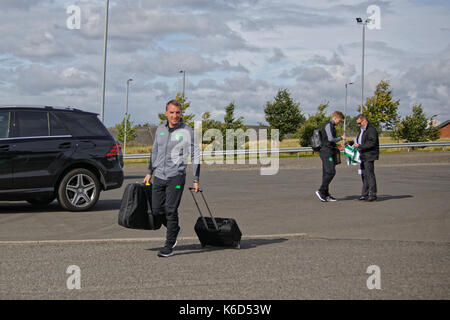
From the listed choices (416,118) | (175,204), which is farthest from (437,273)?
(416,118)

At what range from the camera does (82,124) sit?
11.7 meters

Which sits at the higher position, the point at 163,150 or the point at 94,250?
the point at 163,150

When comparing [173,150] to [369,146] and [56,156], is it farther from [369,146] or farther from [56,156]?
[369,146]

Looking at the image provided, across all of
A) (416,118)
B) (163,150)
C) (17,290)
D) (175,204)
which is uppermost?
(416,118)

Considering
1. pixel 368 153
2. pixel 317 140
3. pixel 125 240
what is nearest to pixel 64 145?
pixel 125 240

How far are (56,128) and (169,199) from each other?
16.9 ft

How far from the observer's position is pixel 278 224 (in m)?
9.81

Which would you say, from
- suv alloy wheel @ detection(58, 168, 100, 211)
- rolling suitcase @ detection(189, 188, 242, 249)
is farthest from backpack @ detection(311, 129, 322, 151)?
rolling suitcase @ detection(189, 188, 242, 249)

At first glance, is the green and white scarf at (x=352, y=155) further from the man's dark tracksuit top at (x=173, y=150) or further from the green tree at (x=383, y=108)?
the green tree at (x=383, y=108)

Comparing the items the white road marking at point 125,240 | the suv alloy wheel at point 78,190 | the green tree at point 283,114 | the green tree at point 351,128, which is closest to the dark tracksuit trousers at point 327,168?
the white road marking at point 125,240

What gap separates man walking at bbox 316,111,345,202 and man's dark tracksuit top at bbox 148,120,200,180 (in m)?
6.37
